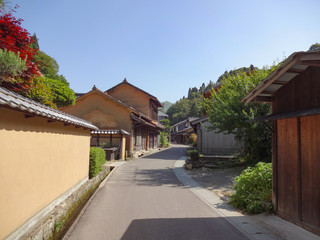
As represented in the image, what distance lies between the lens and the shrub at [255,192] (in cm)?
634

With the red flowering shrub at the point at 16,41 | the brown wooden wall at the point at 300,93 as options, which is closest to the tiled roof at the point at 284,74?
the brown wooden wall at the point at 300,93

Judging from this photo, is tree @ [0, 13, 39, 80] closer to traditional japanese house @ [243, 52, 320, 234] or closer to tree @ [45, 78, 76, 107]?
tree @ [45, 78, 76, 107]

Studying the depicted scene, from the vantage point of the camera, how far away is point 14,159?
3.97 m

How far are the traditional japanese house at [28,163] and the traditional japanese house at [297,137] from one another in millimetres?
5711

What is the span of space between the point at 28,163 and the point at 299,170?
625 cm

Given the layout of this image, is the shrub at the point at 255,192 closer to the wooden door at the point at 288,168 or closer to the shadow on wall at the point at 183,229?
the wooden door at the point at 288,168

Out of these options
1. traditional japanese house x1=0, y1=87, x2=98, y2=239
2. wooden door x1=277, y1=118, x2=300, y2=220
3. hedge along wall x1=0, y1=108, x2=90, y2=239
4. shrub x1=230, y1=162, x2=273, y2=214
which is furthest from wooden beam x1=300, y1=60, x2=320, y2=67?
hedge along wall x1=0, y1=108, x2=90, y2=239

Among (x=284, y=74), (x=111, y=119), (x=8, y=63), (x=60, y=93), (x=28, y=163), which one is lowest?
(x=28, y=163)

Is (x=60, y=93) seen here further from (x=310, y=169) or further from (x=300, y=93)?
(x=310, y=169)

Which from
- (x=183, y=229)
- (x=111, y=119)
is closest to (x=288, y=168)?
(x=183, y=229)

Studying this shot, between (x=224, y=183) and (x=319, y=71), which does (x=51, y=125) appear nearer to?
(x=319, y=71)

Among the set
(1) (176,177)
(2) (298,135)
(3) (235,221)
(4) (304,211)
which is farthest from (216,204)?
(1) (176,177)

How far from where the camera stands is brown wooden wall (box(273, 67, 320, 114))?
4.92m

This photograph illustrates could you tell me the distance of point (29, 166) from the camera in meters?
4.55
